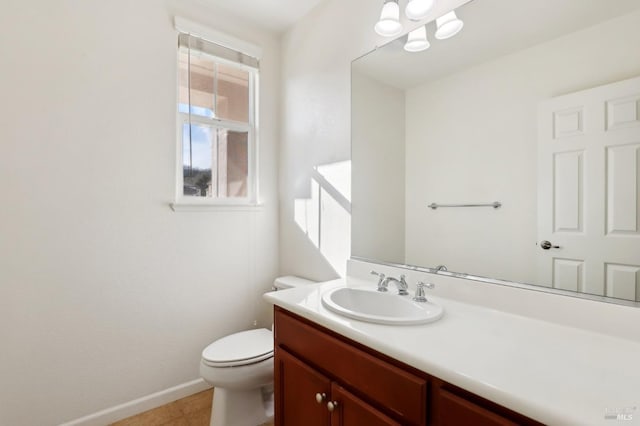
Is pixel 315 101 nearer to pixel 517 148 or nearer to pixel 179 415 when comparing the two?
pixel 517 148

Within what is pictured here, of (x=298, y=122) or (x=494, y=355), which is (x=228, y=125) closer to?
(x=298, y=122)

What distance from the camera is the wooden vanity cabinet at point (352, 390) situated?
739mm

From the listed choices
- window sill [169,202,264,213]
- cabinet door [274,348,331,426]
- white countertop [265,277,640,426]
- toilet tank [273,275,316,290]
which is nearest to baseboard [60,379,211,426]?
toilet tank [273,275,316,290]

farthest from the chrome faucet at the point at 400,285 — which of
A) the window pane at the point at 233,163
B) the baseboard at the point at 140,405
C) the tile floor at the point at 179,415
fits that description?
the baseboard at the point at 140,405

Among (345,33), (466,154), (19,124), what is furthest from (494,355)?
(19,124)

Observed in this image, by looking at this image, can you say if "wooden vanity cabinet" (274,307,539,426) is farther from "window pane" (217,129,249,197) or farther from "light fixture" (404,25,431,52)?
"light fixture" (404,25,431,52)

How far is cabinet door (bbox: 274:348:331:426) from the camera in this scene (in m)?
1.10

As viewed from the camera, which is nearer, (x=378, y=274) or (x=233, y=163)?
(x=378, y=274)

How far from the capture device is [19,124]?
4.91 feet

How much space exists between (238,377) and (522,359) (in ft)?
4.28

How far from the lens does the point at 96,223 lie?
66.5 inches

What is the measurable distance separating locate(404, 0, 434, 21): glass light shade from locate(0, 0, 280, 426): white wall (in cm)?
133

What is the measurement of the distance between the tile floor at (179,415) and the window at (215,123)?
1263 mm

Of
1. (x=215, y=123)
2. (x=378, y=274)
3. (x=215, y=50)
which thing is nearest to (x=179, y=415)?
(x=378, y=274)
